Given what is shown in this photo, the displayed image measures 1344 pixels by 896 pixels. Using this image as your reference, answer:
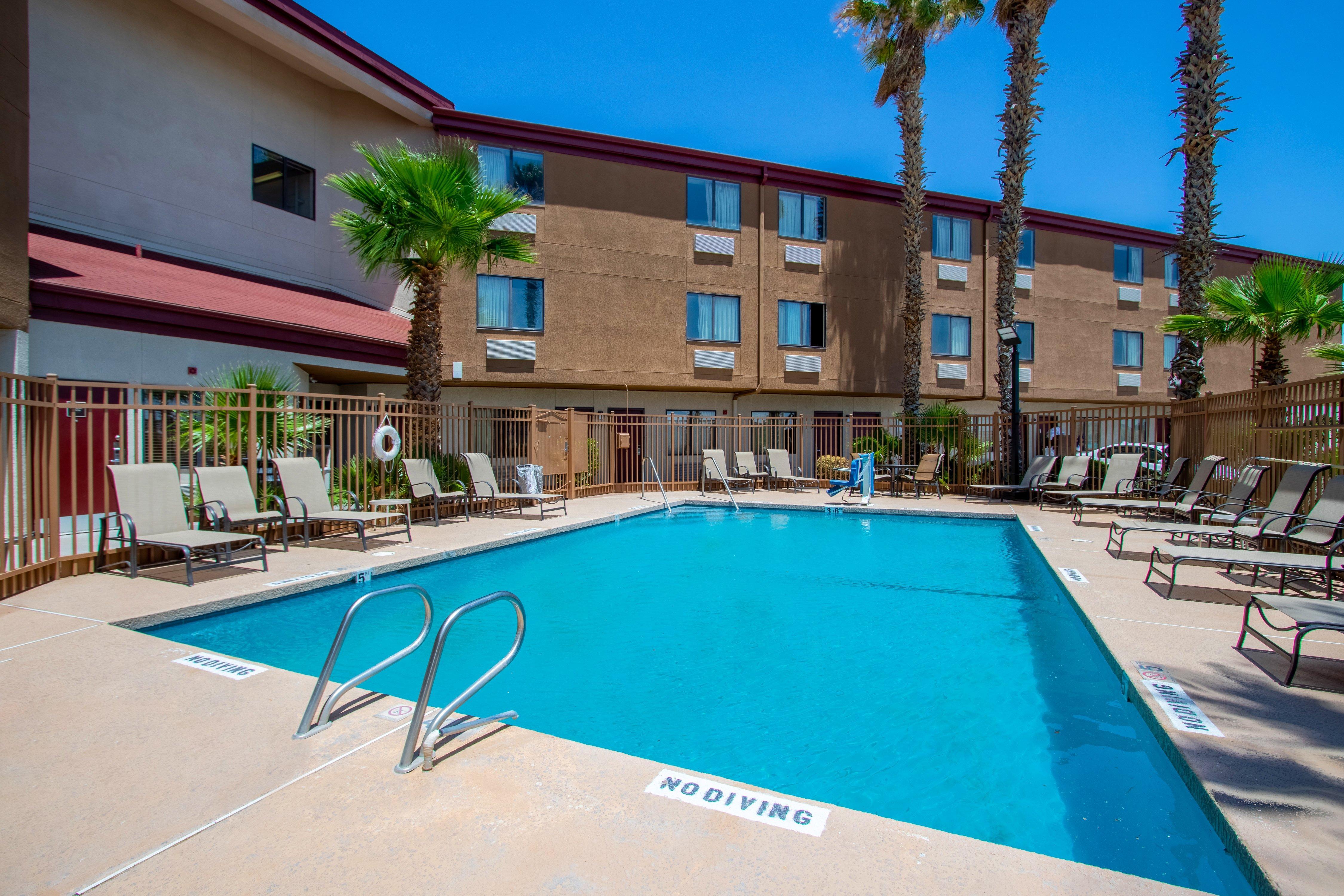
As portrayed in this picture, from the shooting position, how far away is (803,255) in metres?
19.7

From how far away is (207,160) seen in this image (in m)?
13.6

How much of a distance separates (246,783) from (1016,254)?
18.2m

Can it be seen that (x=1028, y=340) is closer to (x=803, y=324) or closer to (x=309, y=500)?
(x=803, y=324)

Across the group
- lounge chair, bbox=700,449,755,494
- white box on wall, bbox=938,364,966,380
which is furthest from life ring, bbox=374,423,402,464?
white box on wall, bbox=938,364,966,380

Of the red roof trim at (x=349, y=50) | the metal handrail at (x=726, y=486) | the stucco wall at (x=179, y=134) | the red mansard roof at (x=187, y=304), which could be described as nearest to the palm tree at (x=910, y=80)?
the metal handrail at (x=726, y=486)

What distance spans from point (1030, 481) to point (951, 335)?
8603 millimetres

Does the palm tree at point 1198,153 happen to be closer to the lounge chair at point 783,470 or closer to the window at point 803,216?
the lounge chair at point 783,470

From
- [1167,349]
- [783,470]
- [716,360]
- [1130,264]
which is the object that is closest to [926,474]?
[783,470]

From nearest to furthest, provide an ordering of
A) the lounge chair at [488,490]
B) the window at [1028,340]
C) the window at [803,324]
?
the lounge chair at [488,490], the window at [803,324], the window at [1028,340]

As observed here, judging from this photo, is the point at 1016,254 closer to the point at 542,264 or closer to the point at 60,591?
the point at 542,264

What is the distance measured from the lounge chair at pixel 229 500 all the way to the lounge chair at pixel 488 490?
151 inches

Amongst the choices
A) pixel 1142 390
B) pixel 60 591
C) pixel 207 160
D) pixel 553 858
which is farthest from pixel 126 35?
pixel 1142 390

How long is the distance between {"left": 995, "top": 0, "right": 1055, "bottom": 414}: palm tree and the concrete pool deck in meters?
Result: 13.7

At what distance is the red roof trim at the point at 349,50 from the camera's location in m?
13.6
